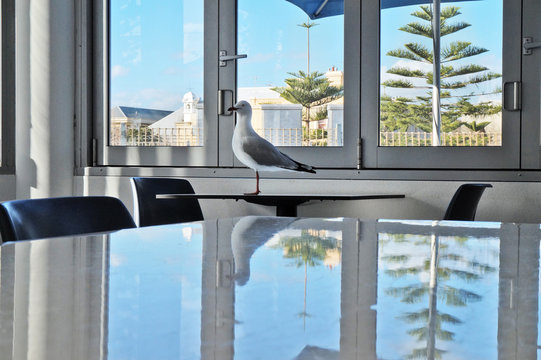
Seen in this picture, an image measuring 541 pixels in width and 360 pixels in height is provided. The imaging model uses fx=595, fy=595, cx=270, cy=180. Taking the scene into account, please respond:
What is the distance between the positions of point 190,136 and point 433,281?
11.0 feet

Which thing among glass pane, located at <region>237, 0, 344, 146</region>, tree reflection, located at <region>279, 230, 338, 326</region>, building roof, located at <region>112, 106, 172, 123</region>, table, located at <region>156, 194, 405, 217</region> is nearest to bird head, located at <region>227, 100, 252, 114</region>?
table, located at <region>156, 194, 405, 217</region>

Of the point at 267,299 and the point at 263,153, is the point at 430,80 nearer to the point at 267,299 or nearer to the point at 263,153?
the point at 263,153

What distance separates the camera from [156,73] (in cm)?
396

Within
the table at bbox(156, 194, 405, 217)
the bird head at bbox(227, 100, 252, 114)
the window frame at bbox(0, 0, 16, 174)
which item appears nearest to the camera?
the table at bbox(156, 194, 405, 217)

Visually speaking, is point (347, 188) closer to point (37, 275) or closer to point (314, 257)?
point (314, 257)

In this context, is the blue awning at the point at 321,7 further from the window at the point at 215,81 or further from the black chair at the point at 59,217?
the black chair at the point at 59,217

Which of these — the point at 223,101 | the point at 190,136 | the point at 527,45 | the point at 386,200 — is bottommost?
the point at 386,200

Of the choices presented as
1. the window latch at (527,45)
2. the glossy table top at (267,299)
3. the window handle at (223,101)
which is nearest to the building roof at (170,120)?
the window handle at (223,101)

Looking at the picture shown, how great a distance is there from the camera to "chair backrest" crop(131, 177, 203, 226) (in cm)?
265

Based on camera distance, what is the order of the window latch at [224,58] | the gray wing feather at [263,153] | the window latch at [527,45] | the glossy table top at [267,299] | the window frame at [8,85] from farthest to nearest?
the window frame at [8,85] < the window latch at [224,58] < the window latch at [527,45] < the gray wing feather at [263,153] < the glossy table top at [267,299]

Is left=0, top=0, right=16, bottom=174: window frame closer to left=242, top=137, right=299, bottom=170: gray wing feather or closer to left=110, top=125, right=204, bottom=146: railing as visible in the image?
left=110, top=125, right=204, bottom=146: railing

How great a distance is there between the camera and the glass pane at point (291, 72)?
359cm

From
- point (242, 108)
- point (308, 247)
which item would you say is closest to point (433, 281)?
point (308, 247)

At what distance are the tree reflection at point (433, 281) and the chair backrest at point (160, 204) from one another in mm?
1775
